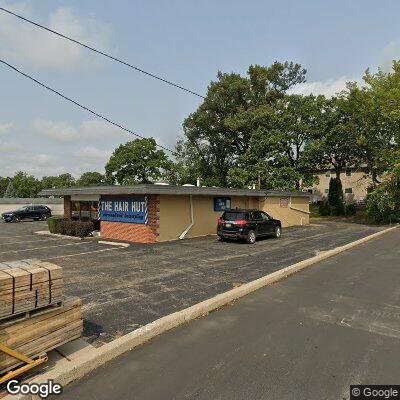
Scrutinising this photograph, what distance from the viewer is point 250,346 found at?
17.2 feet

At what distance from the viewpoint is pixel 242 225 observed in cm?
1703

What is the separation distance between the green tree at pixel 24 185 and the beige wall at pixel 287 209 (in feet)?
268

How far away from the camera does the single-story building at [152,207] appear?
688 inches

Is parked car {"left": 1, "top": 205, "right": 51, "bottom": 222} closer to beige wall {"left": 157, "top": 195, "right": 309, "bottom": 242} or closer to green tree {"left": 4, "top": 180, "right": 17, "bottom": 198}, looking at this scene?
beige wall {"left": 157, "top": 195, "right": 309, "bottom": 242}

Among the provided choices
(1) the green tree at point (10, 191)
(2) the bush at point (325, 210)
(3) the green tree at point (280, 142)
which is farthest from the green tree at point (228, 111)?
(1) the green tree at point (10, 191)

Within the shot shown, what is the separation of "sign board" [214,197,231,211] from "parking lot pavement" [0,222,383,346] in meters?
3.30

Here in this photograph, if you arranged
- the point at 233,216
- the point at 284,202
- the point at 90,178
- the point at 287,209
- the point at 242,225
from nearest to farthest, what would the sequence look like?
the point at 242,225 < the point at 233,216 < the point at 284,202 < the point at 287,209 < the point at 90,178

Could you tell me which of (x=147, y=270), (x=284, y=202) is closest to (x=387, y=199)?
(x=284, y=202)

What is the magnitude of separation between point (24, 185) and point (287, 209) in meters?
84.4

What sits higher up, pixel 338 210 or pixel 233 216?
pixel 233 216

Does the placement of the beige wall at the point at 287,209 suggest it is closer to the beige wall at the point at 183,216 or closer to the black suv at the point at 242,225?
the beige wall at the point at 183,216

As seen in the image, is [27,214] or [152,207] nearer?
[152,207]

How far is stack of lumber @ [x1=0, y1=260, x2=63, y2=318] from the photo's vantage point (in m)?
4.09

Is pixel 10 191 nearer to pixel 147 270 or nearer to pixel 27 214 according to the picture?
pixel 27 214
